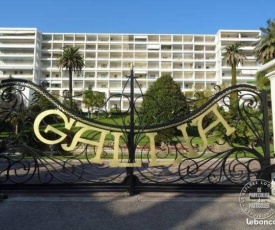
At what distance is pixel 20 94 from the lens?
19.2 ft

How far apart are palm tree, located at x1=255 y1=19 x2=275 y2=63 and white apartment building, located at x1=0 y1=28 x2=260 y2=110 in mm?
39717

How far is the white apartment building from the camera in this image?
76.9 metres

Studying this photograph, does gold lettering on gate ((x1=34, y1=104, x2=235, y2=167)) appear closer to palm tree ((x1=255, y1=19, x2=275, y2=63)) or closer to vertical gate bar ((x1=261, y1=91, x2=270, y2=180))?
vertical gate bar ((x1=261, y1=91, x2=270, y2=180))

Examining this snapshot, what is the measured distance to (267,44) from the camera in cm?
3406

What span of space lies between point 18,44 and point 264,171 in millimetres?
81819

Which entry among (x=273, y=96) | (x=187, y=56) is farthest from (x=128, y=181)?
(x=187, y=56)

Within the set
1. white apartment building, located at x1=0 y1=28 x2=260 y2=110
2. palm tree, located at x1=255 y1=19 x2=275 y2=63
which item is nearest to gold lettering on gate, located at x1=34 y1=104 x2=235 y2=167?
palm tree, located at x1=255 y1=19 x2=275 y2=63

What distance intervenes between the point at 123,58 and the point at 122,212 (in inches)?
3069

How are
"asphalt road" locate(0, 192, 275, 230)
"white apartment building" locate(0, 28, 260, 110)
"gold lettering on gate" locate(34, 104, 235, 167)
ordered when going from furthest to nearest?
1. "white apartment building" locate(0, 28, 260, 110)
2. "gold lettering on gate" locate(34, 104, 235, 167)
3. "asphalt road" locate(0, 192, 275, 230)

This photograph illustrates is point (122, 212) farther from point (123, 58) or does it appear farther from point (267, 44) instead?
point (123, 58)

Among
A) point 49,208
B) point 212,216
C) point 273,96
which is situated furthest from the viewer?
point 273,96

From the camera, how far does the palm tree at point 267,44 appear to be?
33.8m

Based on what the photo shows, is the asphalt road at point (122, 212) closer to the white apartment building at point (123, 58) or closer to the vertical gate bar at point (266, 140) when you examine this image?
the vertical gate bar at point (266, 140)

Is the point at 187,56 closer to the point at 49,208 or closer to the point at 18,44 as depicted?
the point at 18,44
